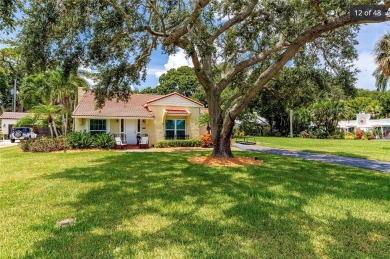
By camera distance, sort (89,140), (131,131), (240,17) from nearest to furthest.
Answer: (240,17) → (89,140) → (131,131)

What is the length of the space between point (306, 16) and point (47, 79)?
20230mm

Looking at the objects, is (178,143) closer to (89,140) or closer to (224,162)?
(89,140)

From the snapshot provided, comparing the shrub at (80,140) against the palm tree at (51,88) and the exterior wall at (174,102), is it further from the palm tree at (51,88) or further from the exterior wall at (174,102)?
the exterior wall at (174,102)

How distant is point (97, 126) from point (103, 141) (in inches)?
107

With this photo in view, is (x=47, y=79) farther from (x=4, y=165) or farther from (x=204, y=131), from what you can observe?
(x=204, y=131)

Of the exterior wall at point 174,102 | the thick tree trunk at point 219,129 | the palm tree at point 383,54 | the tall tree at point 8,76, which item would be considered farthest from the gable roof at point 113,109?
the tall tree at point 8,76

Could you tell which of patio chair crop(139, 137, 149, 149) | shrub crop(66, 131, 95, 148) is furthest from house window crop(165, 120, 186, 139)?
shrub crop(66, 131, 95, 148)

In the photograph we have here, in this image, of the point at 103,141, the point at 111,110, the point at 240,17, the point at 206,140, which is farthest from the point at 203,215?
the point at 111,110

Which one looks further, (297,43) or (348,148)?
(348,148)

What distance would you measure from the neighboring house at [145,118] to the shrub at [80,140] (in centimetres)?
202

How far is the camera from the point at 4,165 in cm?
1262

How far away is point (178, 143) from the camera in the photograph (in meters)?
23.0

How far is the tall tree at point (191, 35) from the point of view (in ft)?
32.8

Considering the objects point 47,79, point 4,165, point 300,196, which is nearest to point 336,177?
point 300,196
